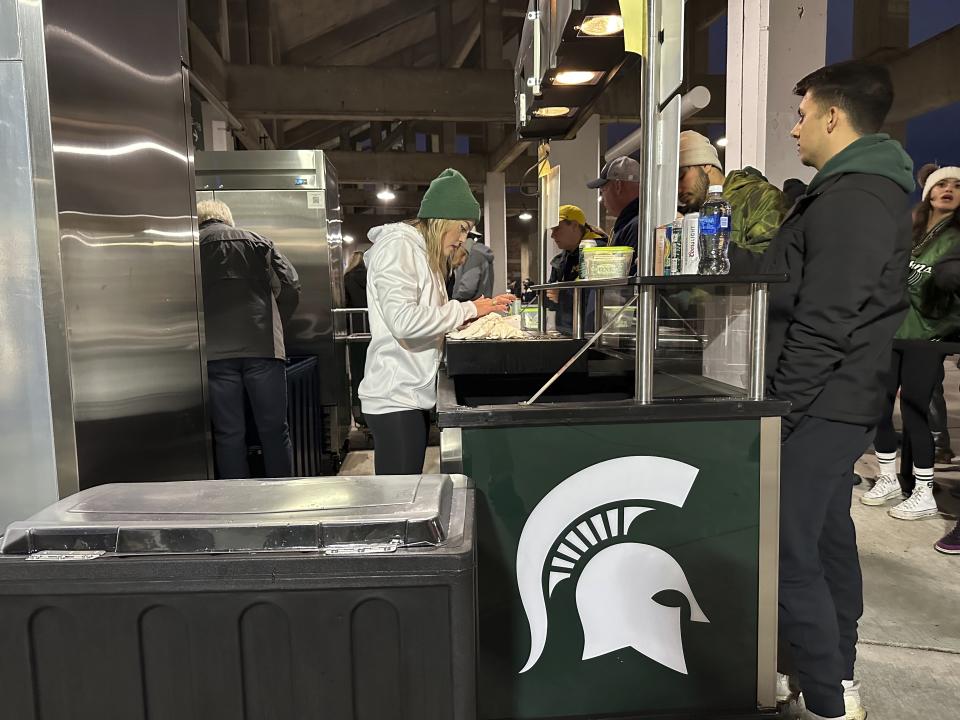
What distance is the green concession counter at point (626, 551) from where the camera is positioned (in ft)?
5.87

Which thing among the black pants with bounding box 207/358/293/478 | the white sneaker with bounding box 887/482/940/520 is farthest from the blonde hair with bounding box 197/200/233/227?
the white sneaker with bounding box 887/482/940/520

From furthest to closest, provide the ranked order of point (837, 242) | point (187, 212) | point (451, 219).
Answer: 1. point (451, 219)
2. point (187, 212)
3. point (837, 242)

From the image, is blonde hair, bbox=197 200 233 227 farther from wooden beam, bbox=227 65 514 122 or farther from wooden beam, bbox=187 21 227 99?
wooden beam, bbox=227 65 514 122

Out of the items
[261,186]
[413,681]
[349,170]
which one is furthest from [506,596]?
[349,170]

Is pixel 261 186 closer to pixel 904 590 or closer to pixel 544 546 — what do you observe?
pixel 544 546

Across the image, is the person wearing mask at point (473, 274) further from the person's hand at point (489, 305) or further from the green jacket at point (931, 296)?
the green jacket at point (931, 296)

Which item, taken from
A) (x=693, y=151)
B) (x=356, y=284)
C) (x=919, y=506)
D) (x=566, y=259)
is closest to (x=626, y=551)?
(x=693, y=151)

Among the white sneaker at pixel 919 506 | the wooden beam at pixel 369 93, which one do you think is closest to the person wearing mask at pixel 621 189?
the white sneaker at pixel 919 506

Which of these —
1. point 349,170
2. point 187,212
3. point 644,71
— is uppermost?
point 349,170

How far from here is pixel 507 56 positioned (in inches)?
523

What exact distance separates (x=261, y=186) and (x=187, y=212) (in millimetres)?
3402

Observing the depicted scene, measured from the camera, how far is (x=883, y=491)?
394 centimetres

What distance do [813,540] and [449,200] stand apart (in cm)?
158

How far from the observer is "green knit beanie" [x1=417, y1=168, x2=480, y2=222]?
2455mm
